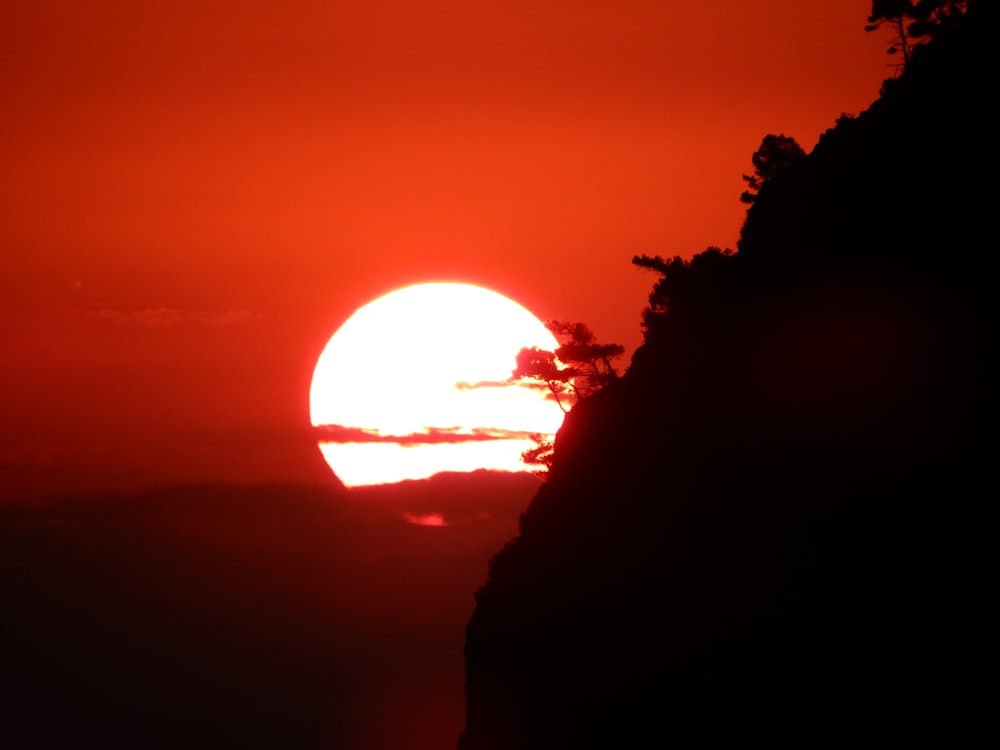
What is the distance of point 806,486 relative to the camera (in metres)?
48.1

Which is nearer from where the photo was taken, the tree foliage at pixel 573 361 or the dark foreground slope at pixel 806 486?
the dark foreground slope at pixel 806 486

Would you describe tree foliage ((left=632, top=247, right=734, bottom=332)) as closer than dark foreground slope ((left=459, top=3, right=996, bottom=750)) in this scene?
No

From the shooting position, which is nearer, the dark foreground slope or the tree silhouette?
the dark foreground slope

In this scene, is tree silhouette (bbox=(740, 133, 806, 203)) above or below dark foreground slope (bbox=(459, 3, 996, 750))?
above

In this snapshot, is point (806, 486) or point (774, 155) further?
point (774, 155)

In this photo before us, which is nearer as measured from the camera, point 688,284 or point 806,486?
point 806,486

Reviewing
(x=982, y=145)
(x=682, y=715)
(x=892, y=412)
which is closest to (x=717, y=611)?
(x=682, y=715)

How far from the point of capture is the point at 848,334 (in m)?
52.0

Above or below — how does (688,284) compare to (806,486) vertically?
above

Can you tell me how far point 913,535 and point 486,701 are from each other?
128 ft

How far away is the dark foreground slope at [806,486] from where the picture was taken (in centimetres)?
4206

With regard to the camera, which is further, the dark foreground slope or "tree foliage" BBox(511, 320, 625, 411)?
"tree foliage" BBox(511, 320, 625, 411)

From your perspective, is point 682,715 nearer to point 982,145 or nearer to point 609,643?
point 609,643

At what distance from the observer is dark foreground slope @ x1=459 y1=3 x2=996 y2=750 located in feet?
138
